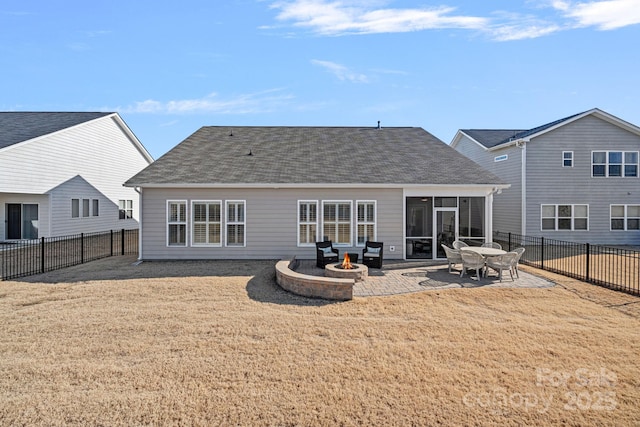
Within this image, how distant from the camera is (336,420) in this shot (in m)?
3.51

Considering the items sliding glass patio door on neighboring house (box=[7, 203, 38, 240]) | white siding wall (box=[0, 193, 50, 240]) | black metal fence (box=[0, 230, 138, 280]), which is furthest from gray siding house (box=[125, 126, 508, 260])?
sliding glass patio door on neighboring house (box=[7, 203, 38, 240])

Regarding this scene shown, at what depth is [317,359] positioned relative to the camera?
482cm

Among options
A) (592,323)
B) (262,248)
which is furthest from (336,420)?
(262,248)

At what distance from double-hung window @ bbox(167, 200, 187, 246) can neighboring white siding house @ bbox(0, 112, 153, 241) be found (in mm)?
9816

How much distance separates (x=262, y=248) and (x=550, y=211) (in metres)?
15.8

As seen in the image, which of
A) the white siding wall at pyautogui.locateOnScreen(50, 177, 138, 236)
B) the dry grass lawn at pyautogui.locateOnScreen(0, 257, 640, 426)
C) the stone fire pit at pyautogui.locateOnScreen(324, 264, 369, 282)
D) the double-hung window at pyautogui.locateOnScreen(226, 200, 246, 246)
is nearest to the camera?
the dry grass lawn at pyautogui.locateOnScreen(0, 257, 640, 426)

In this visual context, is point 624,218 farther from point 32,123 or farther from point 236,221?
point 32,123

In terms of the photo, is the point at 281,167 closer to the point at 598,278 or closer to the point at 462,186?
the point at 462,186

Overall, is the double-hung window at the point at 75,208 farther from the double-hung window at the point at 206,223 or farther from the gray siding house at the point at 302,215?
the double-hung window at the point at 206,223

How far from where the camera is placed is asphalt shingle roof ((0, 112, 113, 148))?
17727 mm

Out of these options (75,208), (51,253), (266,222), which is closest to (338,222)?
(266,222)

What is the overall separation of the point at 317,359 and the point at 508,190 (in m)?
18.7

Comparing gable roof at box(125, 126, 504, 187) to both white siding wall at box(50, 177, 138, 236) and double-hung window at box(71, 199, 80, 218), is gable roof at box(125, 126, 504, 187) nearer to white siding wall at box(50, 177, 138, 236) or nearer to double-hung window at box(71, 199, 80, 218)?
white siding wall at box(50, 177, 138, 236)

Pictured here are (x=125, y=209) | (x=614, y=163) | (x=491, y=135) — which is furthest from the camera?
(x=125, y=209)
